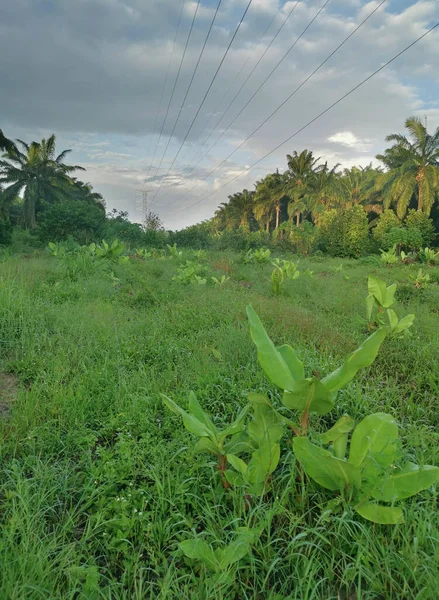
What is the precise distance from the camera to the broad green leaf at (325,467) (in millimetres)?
1331

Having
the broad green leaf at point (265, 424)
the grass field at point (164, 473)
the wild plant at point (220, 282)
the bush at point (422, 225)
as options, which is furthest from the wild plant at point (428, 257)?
the broad green leaf at point (265, 424)

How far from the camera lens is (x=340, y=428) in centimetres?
140

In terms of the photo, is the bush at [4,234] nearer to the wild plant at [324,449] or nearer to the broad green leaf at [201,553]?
the wild plant at [324,449]

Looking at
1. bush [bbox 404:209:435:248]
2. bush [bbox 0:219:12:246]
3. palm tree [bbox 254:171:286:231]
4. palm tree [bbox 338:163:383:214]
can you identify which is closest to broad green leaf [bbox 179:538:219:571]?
bush [bbox 0:219:12:246]

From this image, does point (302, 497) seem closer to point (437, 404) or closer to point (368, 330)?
point (437, 404)

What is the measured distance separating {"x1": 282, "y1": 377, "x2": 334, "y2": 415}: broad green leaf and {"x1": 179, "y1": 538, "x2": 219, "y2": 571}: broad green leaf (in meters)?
0.60

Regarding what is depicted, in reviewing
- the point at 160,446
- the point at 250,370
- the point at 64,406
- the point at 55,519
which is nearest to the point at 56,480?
the point at 55,519

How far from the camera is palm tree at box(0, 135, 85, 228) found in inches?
1193

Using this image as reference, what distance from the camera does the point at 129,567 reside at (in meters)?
1.28

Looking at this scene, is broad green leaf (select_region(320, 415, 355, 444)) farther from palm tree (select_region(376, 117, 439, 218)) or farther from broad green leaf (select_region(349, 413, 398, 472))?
palm tree (select_region(376, 117, 439, 218))

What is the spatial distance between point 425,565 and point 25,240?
2243 cm

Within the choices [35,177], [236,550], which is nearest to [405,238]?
[236,550]

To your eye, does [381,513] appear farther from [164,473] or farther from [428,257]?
[428,257]

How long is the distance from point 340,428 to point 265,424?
301mm
